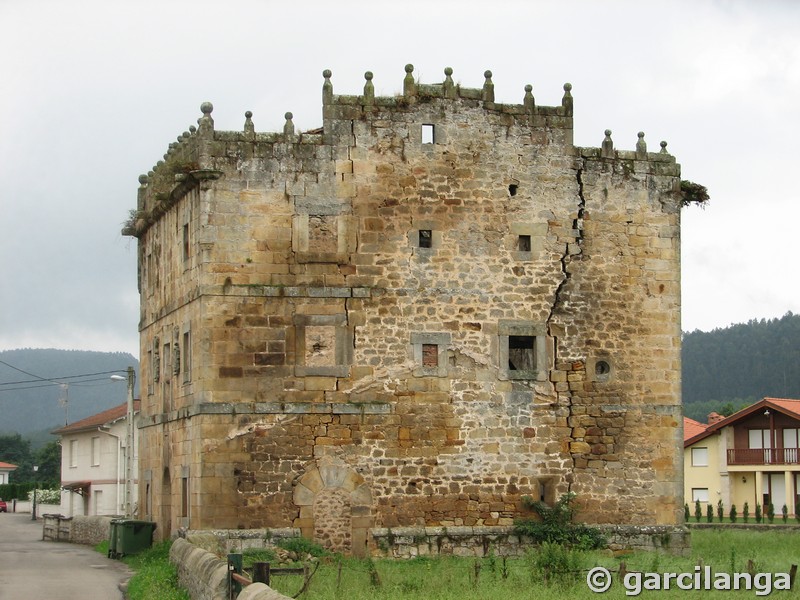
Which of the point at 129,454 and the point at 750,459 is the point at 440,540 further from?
the point at 750,459

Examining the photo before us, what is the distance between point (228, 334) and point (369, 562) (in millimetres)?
5158

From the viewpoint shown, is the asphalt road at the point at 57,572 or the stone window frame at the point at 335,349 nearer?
the asphalt road at the point at 57,572

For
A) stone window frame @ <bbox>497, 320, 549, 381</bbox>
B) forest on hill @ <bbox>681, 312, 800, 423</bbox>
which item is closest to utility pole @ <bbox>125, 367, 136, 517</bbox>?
stone window frame @ <bbox>497, 320, 549, 381</bbox>

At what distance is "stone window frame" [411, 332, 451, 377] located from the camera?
2628 centimetres

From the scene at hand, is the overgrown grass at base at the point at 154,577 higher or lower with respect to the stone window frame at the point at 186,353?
lower

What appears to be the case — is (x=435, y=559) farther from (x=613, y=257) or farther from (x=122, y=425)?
(x=122, y=425)

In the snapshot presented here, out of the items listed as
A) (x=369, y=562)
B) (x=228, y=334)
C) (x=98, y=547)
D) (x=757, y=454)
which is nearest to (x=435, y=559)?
(x=369, y=562)

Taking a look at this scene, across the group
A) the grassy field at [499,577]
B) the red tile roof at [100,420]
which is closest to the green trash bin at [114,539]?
the grassy field at [499,577]

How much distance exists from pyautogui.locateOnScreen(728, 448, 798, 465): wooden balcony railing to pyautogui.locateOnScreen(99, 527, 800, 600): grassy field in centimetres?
2996

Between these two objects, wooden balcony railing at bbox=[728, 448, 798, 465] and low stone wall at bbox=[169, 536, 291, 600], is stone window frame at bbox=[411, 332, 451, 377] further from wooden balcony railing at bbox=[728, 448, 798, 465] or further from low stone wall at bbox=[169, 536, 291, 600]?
wooden balcony railing at bbox=[728, 448, 798, 465]

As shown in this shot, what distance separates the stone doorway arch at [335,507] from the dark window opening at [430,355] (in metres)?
2.66

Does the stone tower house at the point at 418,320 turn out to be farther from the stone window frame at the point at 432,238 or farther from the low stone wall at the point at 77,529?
the low stone wall at the point at 77,529

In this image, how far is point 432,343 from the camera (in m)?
26.4

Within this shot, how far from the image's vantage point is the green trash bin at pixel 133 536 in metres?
29.0
